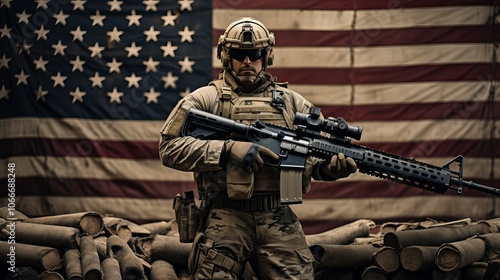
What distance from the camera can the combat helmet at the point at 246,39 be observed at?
807cm

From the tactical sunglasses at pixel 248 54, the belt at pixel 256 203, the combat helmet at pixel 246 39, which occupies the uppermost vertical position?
the combat helmet at pixel 246 39

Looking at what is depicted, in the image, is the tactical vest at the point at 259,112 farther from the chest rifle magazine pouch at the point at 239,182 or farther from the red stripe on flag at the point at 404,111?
the red stripe on flag at the point at 404,111

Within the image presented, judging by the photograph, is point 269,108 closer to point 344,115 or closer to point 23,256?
point 23,256

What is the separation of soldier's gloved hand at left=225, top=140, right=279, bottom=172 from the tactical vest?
0.24 meters

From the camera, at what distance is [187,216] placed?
822 cm

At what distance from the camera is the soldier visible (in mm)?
7812

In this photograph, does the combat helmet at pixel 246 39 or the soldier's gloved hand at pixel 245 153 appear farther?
the combat helmet at pixel 246 39

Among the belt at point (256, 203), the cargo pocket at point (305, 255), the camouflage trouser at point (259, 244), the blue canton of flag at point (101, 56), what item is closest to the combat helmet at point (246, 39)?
the belt at point (256, 203)

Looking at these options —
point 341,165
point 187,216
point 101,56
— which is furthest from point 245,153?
point 101,56

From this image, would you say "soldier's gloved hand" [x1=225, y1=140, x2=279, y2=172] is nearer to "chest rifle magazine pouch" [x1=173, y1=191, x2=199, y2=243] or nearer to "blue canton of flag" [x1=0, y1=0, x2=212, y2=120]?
"chest rifle magazine pouch" [x1=173, y1=191, x2=199, y2=243]

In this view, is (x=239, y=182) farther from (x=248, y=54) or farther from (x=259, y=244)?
(x=248, y=54)

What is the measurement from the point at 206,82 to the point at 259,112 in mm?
3213

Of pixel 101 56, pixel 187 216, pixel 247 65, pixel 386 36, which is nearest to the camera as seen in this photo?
pixel 247 65

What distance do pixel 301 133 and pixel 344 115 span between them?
340 centimetres
